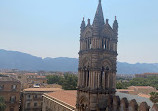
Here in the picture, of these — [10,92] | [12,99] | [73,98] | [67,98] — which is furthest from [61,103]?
[12,99]

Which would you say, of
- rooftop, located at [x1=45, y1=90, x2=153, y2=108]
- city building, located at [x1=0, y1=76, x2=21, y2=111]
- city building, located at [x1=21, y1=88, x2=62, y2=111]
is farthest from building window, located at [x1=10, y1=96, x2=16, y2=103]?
rooftop, located at [x1=45, y1=90, x2=153, y2=108]

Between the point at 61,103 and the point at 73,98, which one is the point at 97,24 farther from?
the point at 73,98

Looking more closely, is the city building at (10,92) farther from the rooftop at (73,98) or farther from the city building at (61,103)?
the rooftop at (73,98)

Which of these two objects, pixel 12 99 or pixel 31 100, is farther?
pixel 31 100

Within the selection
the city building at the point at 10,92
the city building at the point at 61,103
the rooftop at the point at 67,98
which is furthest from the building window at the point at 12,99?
the rooftop at the point at 67,98

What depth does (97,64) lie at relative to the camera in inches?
936

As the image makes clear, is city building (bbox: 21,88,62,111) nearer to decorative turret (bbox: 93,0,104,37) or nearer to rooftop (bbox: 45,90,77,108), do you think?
rooftop (bbox: 45,90,77,108)

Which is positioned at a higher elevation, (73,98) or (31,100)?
(73,98)

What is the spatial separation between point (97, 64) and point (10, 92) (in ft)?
142

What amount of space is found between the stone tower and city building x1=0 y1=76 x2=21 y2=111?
126 feet

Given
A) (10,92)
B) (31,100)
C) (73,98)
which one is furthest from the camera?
(31,100)

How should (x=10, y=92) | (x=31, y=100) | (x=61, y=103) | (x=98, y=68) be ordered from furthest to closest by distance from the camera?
1. (x=31, y=100)
2. (x=10, y=92)
3. (x=61, y=103)
4. (x=98, y=68)

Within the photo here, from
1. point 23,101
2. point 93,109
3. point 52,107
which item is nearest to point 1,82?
point 23,101

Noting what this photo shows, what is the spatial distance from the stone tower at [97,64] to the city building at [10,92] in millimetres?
38394
